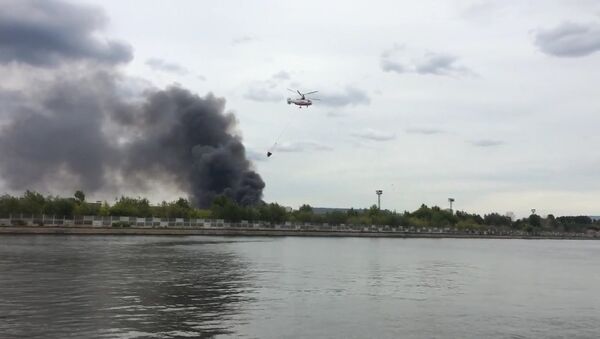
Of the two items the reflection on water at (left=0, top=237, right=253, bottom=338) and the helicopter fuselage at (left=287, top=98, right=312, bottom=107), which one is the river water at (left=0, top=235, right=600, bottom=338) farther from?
the helicopter fuselage at (left=287, top=98, right=312, bottom=107)

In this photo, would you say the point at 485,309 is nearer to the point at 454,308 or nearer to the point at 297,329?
the point at 454,308

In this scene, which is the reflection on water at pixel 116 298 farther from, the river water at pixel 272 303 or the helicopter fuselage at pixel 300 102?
the helicopter fuselage at pixel 300 102

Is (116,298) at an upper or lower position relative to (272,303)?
upper

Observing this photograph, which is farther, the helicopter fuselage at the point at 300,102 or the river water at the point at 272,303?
the helicopter fuselage at the point at 300,102

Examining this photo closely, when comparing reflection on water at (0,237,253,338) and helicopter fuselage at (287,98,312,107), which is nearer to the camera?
reflection on water at (0,237,253,338)

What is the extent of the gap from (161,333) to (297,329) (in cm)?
587

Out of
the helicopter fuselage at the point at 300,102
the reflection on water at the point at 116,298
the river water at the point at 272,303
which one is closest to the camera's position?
the reflection on water at the point at 116,298

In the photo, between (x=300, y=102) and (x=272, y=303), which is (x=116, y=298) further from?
(x=300, y=102)

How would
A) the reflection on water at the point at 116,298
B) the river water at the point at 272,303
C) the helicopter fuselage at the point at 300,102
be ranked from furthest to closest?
the helicopter fuselage at the point at 300,102, the river water at the point at 272,303, the reflection on water at the point at 116,298

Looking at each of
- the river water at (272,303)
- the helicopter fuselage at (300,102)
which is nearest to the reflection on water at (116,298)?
the river water at (272,303)

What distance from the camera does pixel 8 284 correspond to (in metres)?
36.4

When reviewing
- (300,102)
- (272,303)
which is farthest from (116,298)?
(300,102)

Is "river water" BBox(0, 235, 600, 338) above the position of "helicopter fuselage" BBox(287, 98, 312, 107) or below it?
below

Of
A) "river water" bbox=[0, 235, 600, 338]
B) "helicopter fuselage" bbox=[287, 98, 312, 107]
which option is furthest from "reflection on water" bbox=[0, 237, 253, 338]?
"helicopter fuselage" bbox=[287, 98, 312, 107]
